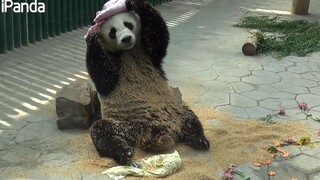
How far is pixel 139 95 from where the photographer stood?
314 centimetres

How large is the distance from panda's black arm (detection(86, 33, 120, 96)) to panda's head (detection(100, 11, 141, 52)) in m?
0.06

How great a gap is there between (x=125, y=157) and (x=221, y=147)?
654 millimetres

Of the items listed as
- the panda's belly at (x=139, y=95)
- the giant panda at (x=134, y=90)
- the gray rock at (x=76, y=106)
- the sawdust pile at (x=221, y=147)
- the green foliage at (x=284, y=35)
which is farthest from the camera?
the green foliage at (x=284, y=35)

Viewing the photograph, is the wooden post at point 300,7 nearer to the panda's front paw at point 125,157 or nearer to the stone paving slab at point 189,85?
the stone paving slab at point 189,85

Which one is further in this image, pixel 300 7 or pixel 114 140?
pixel 300 7

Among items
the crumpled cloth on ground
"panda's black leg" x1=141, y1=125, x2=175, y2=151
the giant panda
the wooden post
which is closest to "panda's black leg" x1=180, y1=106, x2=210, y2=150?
the giant panda

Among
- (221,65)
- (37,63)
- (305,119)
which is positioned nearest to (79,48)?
(37,63)

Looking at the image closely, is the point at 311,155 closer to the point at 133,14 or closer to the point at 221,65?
the point at 133,14

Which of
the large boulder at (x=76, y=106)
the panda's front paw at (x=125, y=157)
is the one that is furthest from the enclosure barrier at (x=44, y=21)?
the panda's front paw at (x=125, y=157)

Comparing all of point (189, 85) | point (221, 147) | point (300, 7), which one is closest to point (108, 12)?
point (221, 147)

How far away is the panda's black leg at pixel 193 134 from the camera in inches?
119

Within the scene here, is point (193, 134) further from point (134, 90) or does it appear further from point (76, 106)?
point (76, 106)

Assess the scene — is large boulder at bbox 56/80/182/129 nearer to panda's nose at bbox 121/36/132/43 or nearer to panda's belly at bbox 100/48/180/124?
panda's belly at bbox 100/48/180/124

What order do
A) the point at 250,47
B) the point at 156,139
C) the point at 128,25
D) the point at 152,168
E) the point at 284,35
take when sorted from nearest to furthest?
the point at 152,168
the point at 156,139
the point at 128,25
the point at 250,47
the point at 284,35
